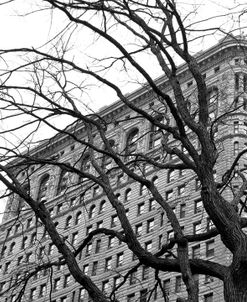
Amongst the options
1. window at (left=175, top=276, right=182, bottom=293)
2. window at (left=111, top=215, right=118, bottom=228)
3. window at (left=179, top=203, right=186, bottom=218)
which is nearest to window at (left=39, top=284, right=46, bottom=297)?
window at (left=111, top=215, right=118, bottom=228)

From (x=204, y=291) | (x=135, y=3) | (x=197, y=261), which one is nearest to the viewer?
(x=197, y=261)

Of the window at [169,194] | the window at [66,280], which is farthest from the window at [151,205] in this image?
the window at [66,280]

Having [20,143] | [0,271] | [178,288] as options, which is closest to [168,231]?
[178,288]

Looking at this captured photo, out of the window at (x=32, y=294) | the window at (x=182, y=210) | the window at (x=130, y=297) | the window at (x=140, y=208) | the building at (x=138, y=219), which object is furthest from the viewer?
the window at (x=32, y=294)

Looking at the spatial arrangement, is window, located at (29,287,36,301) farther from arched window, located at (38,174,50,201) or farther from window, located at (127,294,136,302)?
window, located at (127,294,136,302)

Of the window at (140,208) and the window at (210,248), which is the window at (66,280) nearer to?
the window at (140,208)

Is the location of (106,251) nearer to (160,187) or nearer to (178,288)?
(160,187)

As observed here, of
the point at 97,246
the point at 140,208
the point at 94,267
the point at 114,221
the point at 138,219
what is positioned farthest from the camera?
the point at 114,221

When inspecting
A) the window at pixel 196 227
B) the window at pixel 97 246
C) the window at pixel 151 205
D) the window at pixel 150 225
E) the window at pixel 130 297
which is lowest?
the window at pixel 130 297

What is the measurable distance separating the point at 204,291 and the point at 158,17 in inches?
1500

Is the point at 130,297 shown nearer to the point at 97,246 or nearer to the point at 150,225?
the point at 150,225

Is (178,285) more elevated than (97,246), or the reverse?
(97,246)

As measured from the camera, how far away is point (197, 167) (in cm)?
890

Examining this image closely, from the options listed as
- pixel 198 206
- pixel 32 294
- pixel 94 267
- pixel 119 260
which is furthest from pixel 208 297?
pixel 32 294
